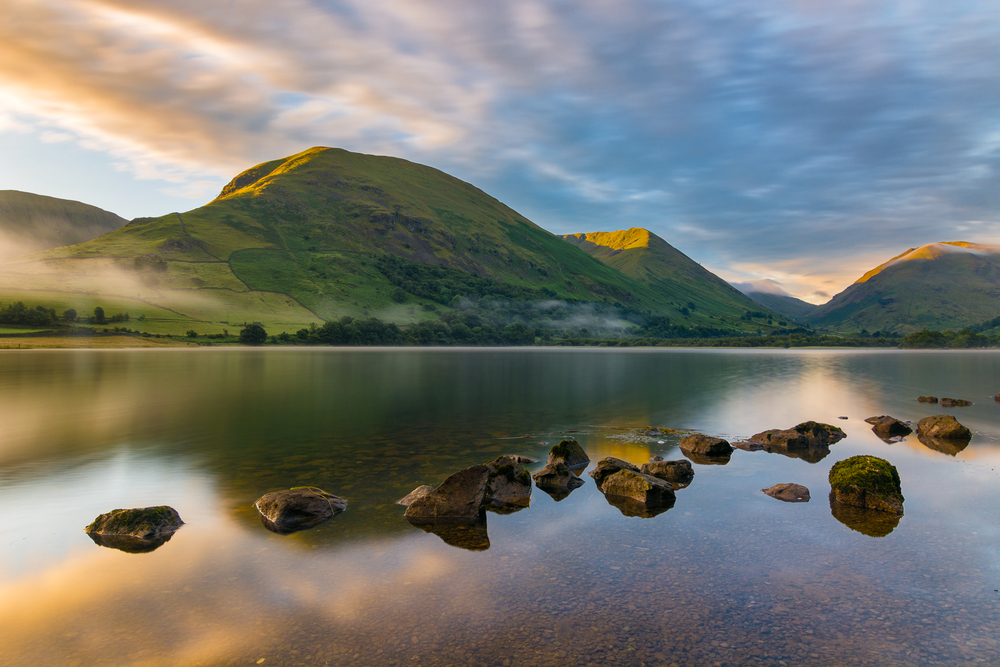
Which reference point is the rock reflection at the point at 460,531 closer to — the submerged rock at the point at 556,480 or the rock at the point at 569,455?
the submerged rock at the point at 556,480

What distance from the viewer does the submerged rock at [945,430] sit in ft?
118

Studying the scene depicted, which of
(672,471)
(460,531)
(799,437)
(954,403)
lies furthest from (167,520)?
(954,403)

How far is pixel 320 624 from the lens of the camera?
39.7 feet

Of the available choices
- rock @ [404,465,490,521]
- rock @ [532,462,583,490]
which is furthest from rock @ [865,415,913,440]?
rock @ [404,465,490,521]

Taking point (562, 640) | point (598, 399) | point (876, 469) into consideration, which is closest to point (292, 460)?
point (562, 640)

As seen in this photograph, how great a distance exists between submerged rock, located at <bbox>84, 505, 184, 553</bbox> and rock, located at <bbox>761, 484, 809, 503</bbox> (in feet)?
79.8

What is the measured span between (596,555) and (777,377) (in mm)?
91308

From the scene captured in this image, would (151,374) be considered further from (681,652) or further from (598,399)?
(681,652)

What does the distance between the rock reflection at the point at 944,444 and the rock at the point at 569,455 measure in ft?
76.8

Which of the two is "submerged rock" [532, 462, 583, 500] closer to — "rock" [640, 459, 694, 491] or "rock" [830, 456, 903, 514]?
"rock" [640, 459, 694, 491]

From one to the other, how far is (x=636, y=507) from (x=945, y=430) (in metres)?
30.0

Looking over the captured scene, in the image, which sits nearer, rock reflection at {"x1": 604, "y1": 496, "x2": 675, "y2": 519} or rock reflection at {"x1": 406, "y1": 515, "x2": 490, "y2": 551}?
rock reflection at {"x1": 406, "y1": 515, "x2": 490, "y2": 551}

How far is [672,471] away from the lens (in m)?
25.5

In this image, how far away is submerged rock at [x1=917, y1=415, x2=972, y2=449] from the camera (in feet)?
118
